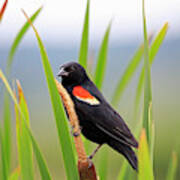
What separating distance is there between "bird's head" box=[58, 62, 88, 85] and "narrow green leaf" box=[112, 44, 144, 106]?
0.20 meters

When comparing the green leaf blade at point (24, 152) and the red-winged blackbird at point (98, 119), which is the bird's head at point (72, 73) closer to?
the red-winged blackbird at point (98, 119)

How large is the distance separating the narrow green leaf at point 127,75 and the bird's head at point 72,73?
0.66 ft

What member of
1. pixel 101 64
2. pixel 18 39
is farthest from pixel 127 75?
pixel 18 39

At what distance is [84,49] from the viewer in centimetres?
152

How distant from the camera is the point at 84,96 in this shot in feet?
4.65

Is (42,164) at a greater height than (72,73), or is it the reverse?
(72,73)

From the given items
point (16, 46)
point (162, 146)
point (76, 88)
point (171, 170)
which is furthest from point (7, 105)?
point (162, 146)

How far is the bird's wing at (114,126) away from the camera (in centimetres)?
134

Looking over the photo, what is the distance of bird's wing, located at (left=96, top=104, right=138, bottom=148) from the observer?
134cm

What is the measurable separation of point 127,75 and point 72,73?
33 centimetres

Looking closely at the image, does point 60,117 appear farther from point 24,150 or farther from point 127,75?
point 127,75

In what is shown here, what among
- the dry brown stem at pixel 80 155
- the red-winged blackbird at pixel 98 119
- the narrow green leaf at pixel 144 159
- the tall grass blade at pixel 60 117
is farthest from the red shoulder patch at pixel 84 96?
the narrow green leaf at pixel 144 159

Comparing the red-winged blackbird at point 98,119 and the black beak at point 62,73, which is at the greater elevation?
the black beak at point 62,73

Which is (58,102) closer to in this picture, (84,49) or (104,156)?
(84,49)
